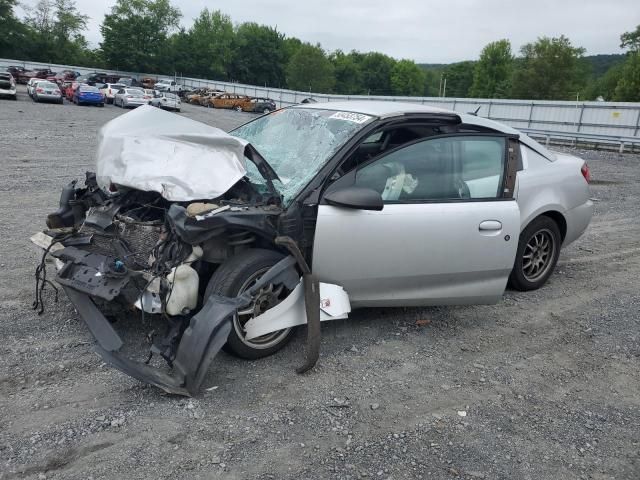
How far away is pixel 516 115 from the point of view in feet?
88.7

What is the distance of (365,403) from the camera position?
9.98 ft

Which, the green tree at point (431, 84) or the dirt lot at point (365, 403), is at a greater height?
the green tree at point (431, 84)

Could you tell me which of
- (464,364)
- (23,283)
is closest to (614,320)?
(464,364)

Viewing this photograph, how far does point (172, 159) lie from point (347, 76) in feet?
343

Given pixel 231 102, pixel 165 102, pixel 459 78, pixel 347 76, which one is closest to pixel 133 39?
pixel 347 76

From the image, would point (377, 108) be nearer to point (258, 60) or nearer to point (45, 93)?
point (45, 93)

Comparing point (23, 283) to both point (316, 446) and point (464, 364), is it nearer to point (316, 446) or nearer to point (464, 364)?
point (316, 446)

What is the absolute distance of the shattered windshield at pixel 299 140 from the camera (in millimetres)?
3648

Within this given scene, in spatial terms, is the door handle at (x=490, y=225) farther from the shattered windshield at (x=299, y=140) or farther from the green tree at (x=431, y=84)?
the green tree at (x=431, y=84)

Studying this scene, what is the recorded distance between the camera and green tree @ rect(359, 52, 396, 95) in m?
108

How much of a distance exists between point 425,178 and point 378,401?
167 cm

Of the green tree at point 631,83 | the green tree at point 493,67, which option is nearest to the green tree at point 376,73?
the green tree at point 493,67

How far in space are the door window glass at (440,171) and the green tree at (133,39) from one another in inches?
3315

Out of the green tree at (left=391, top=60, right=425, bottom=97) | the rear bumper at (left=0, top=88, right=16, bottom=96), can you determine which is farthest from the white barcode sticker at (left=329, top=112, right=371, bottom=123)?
the green tree at (left=391, top=60, right=425, bottom=97)
